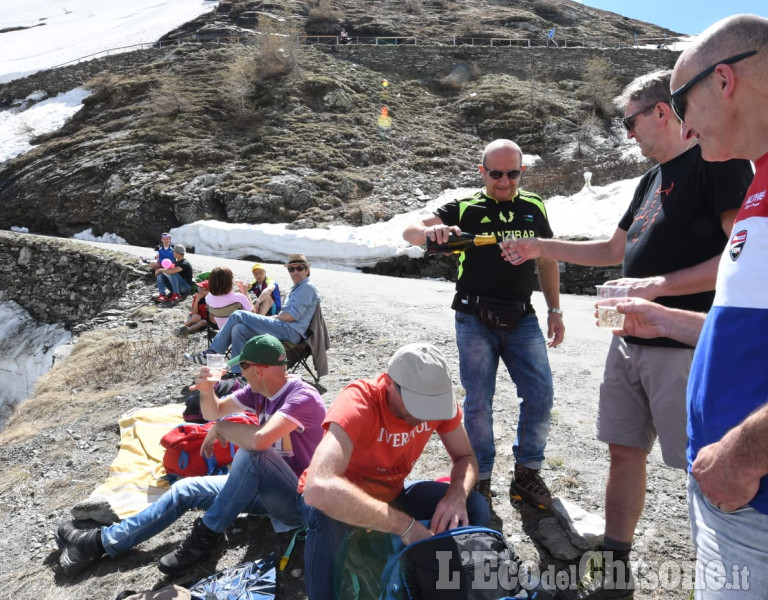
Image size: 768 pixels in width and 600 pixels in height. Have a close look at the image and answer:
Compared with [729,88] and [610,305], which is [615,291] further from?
[729,88]

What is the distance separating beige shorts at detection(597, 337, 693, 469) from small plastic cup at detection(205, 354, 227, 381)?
7.25 ft

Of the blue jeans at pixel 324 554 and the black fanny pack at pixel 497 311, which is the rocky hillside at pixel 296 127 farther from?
the blue jeans at pixel 324 554

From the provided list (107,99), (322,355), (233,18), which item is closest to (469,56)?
(233,18)

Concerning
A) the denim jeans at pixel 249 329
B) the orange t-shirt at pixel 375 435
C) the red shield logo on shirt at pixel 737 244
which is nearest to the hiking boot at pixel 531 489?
the orange t-shirt at pixel 375 435

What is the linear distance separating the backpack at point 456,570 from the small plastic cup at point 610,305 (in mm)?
971

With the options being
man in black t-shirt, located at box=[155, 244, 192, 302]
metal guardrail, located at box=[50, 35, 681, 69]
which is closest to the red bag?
man in black t-shirt, located at box=[155, 244, 192, 302]

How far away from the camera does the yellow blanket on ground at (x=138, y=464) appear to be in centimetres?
394

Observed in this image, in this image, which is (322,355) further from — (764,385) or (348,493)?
(764,385)

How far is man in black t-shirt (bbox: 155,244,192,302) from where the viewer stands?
11.5 meters

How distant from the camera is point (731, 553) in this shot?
4.65 ft

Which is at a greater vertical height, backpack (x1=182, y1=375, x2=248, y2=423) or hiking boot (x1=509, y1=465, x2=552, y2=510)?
hiking boot (x1=509, y1=465, x2=552, y2=510)

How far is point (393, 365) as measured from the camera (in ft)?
8.18

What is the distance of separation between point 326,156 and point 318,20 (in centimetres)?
2383

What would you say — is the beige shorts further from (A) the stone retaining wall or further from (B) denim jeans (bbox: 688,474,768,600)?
(A) the stone retaining wall
